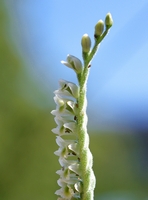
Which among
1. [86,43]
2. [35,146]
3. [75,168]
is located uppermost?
[35,146]

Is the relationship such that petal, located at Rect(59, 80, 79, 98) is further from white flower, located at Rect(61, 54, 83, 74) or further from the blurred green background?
the blurred green background

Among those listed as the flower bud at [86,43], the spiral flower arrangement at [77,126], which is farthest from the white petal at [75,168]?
the flower bud at [86,43]

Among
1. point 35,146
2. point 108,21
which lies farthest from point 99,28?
point 35,146

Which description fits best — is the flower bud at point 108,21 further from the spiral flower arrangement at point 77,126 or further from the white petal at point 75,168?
the white petal at point 75,168

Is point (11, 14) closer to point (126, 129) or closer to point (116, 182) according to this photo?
point (126, 129)

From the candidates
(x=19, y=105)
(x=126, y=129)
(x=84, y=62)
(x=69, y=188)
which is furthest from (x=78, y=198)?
(x=126, y=129)

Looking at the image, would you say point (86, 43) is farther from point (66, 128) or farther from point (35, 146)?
point (35, 146)
